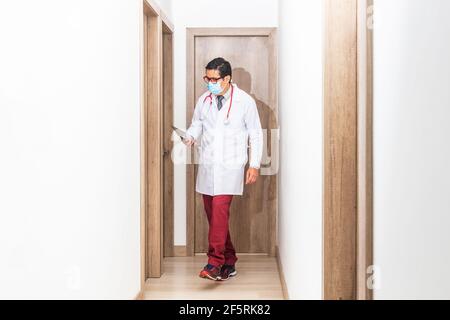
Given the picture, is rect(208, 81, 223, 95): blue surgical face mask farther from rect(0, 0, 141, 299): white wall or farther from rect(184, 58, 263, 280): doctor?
rect(0, 0, 141, 299): white wall

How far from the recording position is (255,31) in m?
4.52

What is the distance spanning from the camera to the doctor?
12.7 ft

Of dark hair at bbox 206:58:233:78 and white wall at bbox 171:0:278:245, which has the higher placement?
white wall at bbox 171:0:278:245

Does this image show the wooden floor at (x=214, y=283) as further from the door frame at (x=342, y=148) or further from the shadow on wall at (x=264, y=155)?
the door frame at (x=342, y=148)

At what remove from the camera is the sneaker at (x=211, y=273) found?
3748mm

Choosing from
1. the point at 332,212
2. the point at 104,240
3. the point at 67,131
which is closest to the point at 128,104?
the point at 104,240

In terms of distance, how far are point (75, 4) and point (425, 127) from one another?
150cm

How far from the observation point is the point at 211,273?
3.75 metres

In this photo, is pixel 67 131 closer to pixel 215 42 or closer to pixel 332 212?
pixel 332 212

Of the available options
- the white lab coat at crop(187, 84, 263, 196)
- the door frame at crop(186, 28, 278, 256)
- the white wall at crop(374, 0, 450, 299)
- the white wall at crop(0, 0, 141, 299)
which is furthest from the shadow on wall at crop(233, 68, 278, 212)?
the white wall at crop(374, 0, 450, 299)

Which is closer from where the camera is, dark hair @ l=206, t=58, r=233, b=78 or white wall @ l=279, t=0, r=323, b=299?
white wall @ l=279, t=0, r=323, b=299

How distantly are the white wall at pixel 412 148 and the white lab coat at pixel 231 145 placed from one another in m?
2.42

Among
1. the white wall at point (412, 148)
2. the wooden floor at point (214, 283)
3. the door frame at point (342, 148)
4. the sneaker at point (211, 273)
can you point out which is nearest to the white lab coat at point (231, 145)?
the sneaker at point (211, 273)

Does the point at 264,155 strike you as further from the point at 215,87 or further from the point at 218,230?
the point at 218,230
